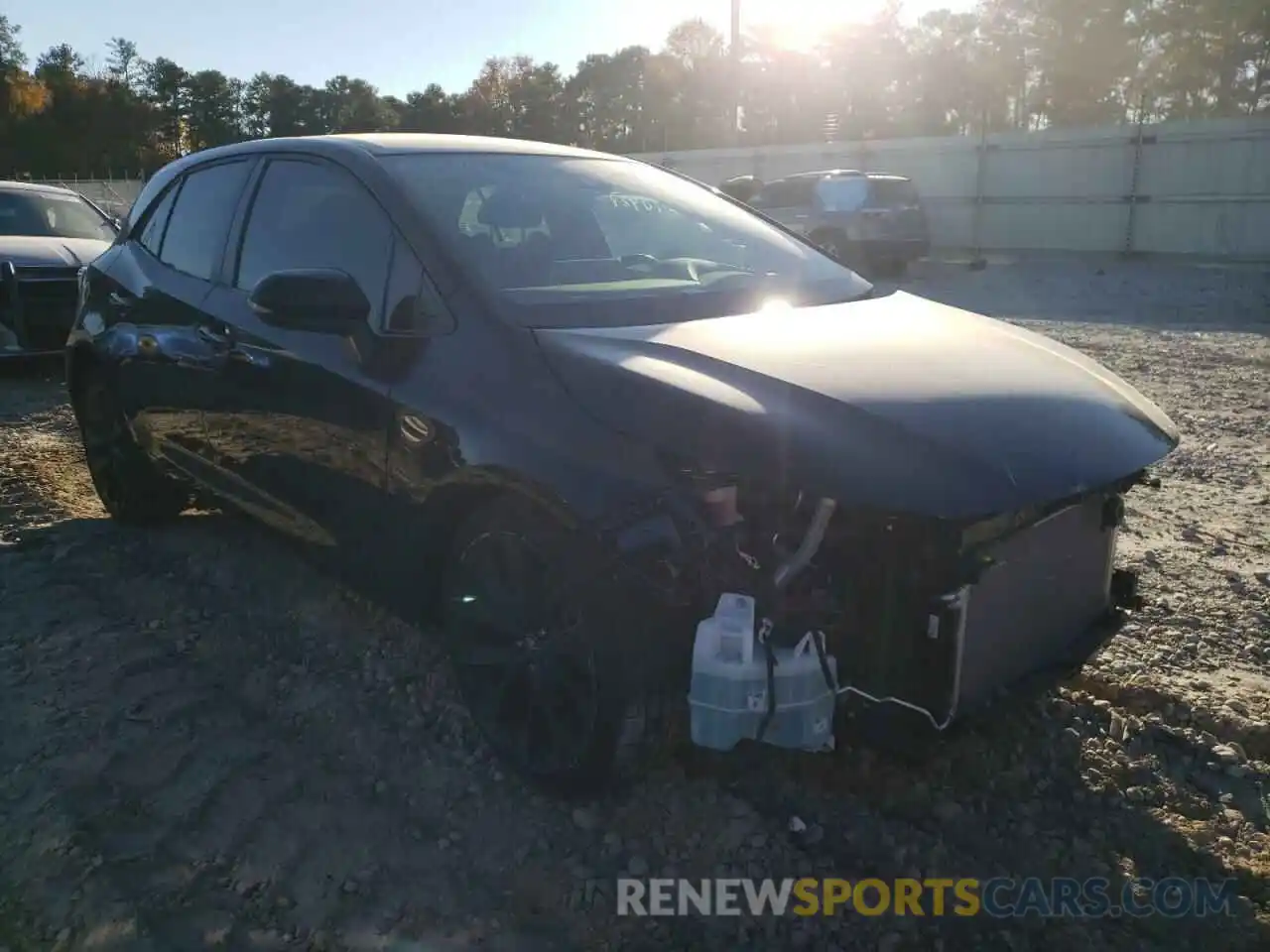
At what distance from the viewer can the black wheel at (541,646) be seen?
242cm

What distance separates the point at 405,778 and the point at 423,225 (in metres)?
1.55

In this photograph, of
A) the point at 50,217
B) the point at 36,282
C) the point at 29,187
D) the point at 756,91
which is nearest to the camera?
the point at 36,282

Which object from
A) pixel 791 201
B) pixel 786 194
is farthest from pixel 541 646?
pixel 786 194

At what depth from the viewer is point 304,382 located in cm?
324

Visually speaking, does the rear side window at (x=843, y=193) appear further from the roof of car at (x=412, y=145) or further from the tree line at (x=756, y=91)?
the tree line at (x=756, y=91)

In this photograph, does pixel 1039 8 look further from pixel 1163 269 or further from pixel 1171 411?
pixel 1171 411

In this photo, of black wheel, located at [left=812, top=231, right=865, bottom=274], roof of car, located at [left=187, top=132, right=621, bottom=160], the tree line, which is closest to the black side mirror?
roof of car, located at [left=187, top=132, right=621, bottom=160]

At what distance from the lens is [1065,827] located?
8.60 feet

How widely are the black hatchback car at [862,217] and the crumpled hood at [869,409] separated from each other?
14.2 meters

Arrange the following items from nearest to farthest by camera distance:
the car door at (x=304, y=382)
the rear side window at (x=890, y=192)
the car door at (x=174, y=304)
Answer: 1. the car door at (x=304, y=382)
2. the car door at (x=174, y=304)
3. the rear side window at (x=890, y=192)

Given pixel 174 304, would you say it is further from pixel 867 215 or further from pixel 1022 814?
pixel 867 215

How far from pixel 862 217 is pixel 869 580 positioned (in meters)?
15.2

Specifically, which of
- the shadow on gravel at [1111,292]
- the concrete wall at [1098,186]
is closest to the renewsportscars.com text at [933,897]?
the shadow on gravel at [1111,292]

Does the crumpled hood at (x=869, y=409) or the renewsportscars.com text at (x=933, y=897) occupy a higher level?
the crumpled hood at (x=869, y=409)
